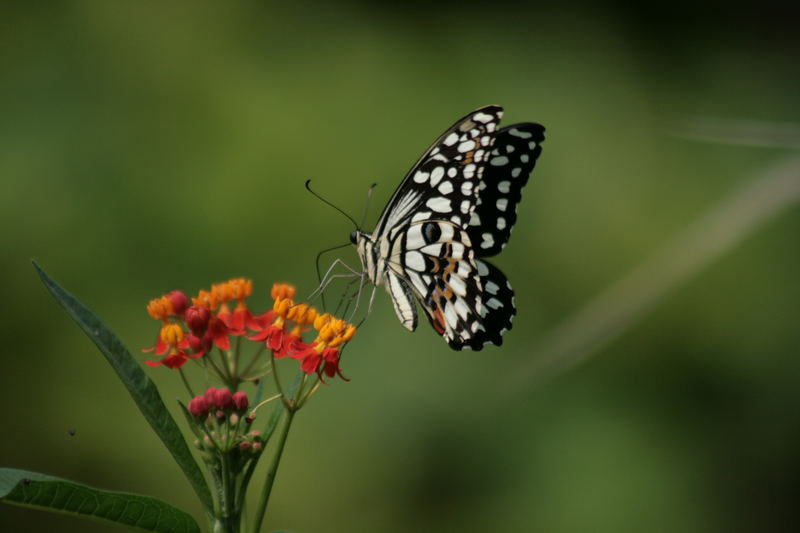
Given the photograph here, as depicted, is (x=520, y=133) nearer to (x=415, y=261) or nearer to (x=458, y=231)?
(x=458, y=231)

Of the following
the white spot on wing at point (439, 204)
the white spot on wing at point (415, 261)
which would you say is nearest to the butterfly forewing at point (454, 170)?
the white spot on wing at point (439, 204)

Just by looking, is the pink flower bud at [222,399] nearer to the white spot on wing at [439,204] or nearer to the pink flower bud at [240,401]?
the pink flower bud at [240,401]

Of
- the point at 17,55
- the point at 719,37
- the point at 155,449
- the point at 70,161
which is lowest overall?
the point at 155,449

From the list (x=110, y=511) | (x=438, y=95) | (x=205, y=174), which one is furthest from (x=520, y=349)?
(x=110, y=511)

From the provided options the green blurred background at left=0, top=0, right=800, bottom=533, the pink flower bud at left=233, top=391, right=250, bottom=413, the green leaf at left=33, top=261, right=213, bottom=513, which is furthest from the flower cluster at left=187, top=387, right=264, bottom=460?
the green blurred background at left=0, top=0, right=800, bottom=533

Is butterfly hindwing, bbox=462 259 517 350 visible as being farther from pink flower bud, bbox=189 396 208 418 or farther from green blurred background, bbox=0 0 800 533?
green blurred background, bbox=0 0 800 533

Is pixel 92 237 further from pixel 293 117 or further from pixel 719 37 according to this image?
pixel 719 37

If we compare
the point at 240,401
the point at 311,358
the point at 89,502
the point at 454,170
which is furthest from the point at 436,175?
the point at 89,502
